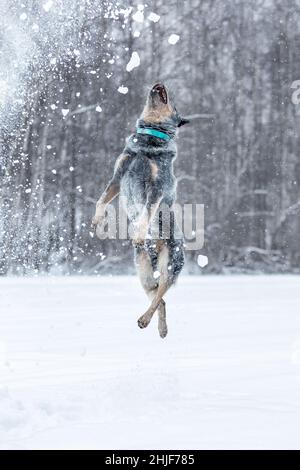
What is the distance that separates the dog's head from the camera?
4273mm

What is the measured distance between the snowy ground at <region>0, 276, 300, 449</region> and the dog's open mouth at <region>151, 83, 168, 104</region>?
160cm

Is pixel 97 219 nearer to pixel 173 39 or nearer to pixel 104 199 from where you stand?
→ pixel 104 199

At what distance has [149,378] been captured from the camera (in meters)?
4.36

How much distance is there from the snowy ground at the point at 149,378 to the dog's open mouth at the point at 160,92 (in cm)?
160

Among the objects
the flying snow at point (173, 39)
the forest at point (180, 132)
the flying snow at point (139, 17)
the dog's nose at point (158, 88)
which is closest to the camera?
the dog's nose at point (158, 88)

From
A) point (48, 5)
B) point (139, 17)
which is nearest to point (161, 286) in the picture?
point (48, 5)

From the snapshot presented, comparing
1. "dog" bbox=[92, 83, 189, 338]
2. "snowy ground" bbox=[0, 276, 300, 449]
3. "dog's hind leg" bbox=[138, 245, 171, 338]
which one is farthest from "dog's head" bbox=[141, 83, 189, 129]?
"snowy ground" bbox=[0, 276, 300, 449]

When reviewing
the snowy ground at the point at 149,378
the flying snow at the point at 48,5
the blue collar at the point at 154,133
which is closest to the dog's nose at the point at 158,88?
the blue collar at the point at 154,133

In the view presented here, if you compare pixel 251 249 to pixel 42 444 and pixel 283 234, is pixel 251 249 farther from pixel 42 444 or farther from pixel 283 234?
pixel 42 444

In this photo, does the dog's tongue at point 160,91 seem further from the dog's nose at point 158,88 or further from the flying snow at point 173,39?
the flying snow at point 173,39

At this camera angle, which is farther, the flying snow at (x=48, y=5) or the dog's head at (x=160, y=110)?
the flying snow at (x=48, y=5)

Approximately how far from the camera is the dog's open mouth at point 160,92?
4.20 meters

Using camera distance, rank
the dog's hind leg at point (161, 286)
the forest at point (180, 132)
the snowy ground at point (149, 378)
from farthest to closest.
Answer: the forest at point (180, 132) → the dog's hind leg at point (161, 286) → the snowy ground at point (149, 378)

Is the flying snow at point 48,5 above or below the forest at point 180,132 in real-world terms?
above
